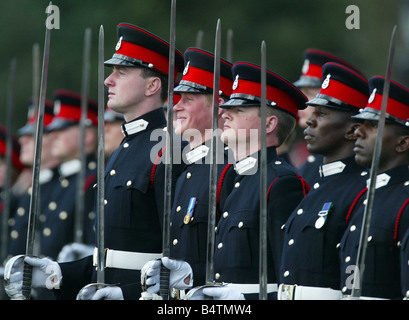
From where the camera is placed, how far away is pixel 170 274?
23.5 feet

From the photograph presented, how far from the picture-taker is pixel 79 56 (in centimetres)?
1900

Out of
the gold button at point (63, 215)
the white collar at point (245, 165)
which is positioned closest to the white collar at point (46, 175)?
the gold button at point (63, 215)

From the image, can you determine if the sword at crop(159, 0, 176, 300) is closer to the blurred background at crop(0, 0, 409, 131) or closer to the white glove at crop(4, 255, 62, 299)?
the white glove at crop(4, 255, 62, 299)

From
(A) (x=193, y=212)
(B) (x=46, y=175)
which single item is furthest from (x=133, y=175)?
(B) (x=46, y=175)

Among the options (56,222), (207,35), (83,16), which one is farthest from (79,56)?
(56,222)

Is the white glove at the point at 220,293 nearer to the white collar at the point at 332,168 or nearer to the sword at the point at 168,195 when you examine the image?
the sword at the point at 168,195

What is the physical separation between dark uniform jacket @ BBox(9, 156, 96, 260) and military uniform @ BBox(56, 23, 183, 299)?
13.7 feet

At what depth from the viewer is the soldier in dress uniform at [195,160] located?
7.71 meters

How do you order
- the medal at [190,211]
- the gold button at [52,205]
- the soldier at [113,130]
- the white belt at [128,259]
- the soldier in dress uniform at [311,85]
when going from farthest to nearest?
the gold button at [52,205] → the soldier at [113,130] → the soldier in dress uniform at [311,85] → the white belt at [128,259] → the medal at [190,211]

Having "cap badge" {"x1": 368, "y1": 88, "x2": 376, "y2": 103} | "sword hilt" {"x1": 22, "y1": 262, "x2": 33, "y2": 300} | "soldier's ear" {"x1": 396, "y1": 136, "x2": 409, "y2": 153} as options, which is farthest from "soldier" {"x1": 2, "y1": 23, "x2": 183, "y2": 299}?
"soldier's ear" {"x1": 396, "y1": 136, "x2": 409, "y2": 153}

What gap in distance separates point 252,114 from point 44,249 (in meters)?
5.27

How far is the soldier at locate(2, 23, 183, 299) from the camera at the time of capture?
7875 millimetres

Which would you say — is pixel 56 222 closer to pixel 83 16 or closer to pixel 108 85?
pixel 108 85

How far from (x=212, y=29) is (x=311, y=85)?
7740 mm
